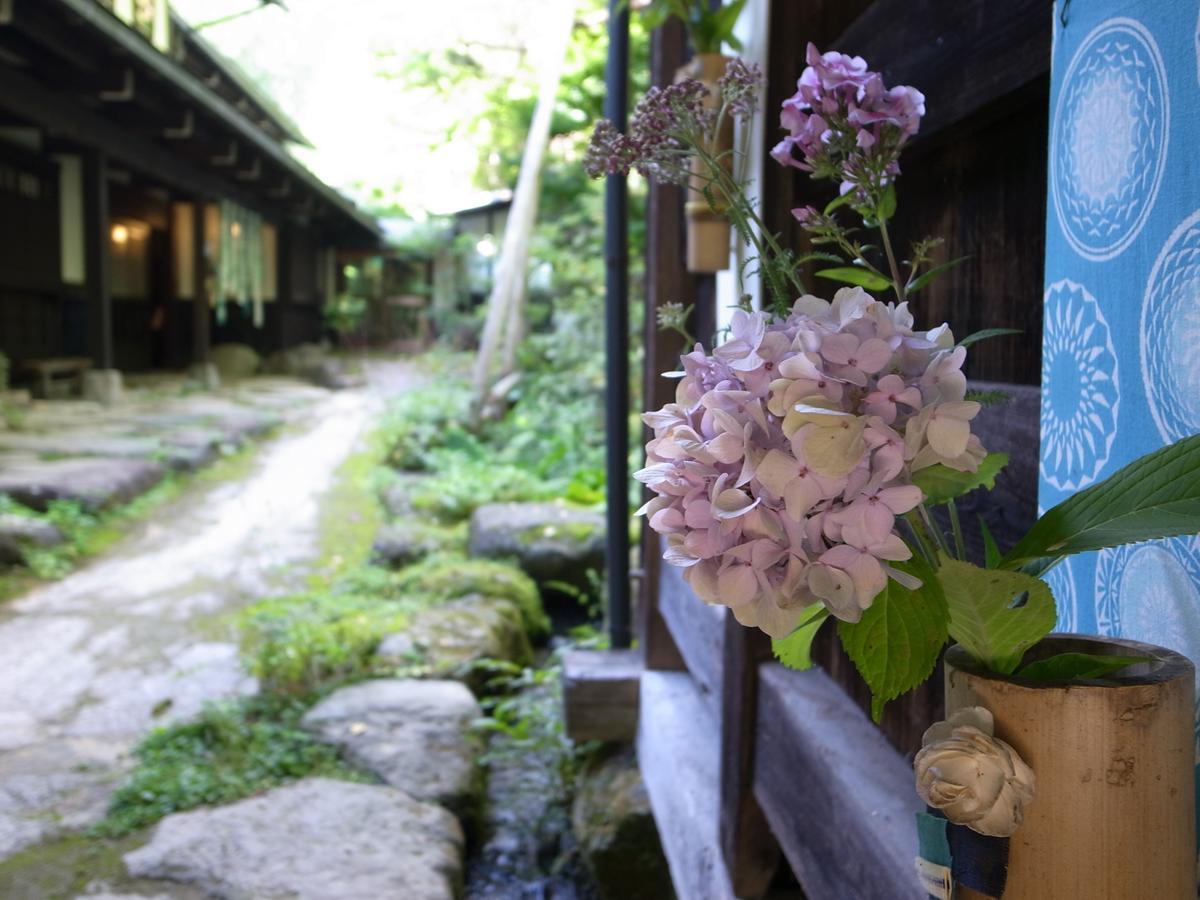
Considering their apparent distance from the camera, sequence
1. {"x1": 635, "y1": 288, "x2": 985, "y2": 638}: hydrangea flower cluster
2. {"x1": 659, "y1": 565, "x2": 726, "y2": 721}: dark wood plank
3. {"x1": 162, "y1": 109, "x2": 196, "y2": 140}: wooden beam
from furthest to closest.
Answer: {"x1": 162, "y1": 109, "x2": 196, "y2": 140}: wooden beam → {"x1": 659, "y1": 565, "x2": 726, "y2": 721}: dark wood plank → {"x1": 635, "y1": 288, "x2": 985, "y2": 638}: hydrangea flower cluster

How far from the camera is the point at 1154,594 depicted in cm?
95

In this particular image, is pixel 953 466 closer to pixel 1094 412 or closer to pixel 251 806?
pixel 1094 412

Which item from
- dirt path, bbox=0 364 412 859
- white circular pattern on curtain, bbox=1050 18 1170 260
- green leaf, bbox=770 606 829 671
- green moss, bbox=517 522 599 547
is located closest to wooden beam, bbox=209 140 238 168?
dirt path, bbox=0 364 412 859

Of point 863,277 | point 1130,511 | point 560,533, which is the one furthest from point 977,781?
point 560,533

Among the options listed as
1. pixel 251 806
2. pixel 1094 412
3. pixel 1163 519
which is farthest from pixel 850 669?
pixel 251 806

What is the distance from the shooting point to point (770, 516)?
75cm

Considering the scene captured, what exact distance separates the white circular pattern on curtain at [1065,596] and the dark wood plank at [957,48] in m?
0.60

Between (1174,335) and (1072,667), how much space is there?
11.9 inches

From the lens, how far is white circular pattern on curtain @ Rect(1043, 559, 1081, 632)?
3.65 feet

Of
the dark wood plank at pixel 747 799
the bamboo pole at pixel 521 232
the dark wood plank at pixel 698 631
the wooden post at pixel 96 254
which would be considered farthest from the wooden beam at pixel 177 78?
the dark wood plank at pixel 747 799

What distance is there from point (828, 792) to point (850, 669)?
38 centimetres

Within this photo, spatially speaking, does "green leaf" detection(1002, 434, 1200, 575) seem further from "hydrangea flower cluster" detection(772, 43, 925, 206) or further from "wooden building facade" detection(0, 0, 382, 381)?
"wooden building facade" detection(0, 0, 382, 381)

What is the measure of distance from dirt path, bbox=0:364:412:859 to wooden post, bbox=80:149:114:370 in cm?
342

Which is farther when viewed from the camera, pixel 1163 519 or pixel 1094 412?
pixel 1094 412
